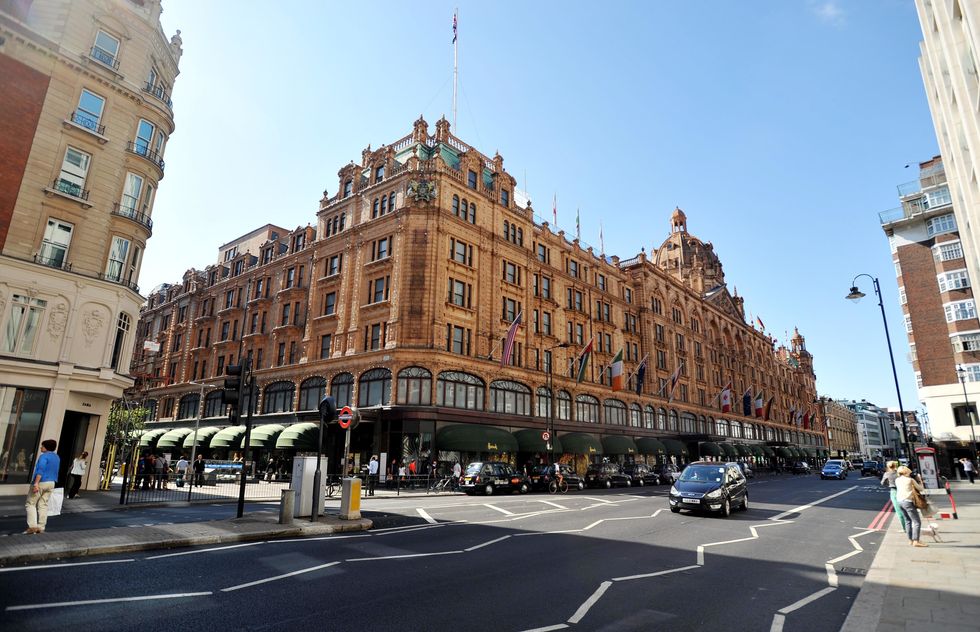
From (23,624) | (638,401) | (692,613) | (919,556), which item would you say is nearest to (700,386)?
(638,401)

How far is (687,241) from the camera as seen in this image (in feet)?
276

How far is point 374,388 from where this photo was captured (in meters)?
35.6

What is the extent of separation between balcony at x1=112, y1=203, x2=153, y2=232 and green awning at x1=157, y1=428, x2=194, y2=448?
2685 centimetres

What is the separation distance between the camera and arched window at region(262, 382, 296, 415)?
41.5m

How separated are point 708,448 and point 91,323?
58462mm

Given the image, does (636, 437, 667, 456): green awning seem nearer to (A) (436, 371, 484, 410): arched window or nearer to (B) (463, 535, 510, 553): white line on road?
(A) (436, 371, 484, 410): arched window

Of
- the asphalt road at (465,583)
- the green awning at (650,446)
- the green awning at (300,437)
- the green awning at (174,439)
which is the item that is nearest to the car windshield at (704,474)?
the asphalt road at (465,583)

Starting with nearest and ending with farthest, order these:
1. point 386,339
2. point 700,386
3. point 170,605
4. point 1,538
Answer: point 170,605 < point 1,538 < point 386,339 < point 700,386

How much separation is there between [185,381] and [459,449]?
35.6 meters

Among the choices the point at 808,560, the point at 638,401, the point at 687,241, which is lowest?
the point at 808,560

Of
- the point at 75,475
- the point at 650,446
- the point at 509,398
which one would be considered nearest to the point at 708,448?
the point at 650,446

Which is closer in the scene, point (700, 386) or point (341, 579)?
point (341, 579)

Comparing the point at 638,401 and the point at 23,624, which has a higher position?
the point at 638,401

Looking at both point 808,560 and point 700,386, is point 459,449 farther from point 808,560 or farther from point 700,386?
point 700,386
